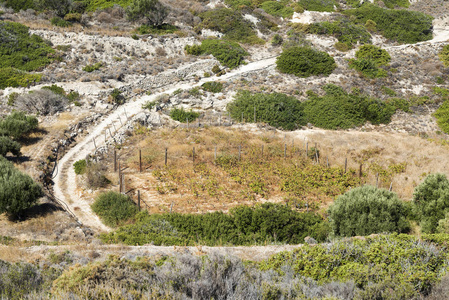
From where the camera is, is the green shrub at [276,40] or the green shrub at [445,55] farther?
the green shrub at [276,40]

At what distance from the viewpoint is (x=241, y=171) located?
884 inches

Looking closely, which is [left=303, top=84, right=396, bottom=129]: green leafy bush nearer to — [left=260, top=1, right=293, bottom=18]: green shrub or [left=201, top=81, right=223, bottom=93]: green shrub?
[left=201, top=81, right=223, bottom=93]: green shrub

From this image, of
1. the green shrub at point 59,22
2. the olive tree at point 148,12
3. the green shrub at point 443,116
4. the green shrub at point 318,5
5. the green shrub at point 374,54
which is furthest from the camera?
the green shrub at point 318,5

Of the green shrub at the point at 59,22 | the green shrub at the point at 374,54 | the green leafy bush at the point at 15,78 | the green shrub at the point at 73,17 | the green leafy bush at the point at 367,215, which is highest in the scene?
the green shrub at the point at 73,17

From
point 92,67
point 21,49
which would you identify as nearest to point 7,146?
point 92,67

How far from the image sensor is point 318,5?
59.2 m

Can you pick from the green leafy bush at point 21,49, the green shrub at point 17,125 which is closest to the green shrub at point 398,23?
the green leafy bush at point 21,49

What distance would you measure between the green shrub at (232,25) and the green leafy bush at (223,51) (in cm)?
399

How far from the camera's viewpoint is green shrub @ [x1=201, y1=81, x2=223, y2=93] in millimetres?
35375

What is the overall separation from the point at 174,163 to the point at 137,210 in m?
6.06

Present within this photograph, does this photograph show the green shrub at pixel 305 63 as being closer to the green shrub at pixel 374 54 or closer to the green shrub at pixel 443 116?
the green shrub at pixel 374 54

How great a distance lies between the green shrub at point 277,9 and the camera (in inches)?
2224

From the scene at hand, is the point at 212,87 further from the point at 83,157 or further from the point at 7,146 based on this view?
the point at 7,146

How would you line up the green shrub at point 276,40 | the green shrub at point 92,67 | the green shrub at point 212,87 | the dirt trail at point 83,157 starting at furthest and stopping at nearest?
1. the green shrub at point 276,40
2. the green shrub at point 92,67
3. the green shrub at point 212,87
4. the dirt trail at point 83,157
